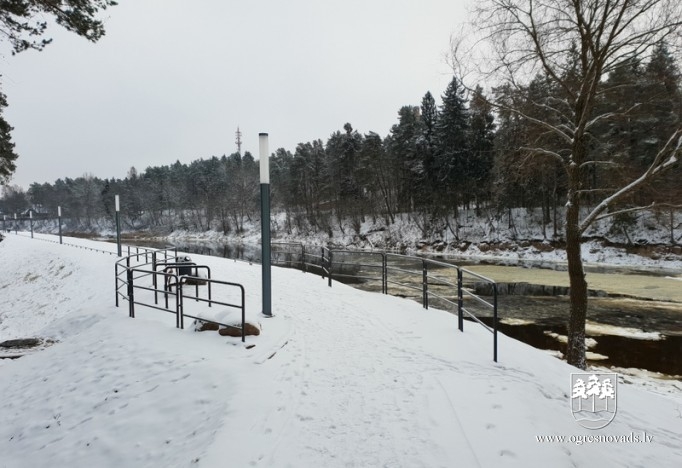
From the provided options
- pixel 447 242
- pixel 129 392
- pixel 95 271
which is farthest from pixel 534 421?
pixel 447 242

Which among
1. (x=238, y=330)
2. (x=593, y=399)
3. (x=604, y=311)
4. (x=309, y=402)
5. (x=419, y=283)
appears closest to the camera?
(x=309, y=402)

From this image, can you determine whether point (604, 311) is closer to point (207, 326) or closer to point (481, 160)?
point (207, 326)

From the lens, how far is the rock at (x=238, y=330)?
241 inches

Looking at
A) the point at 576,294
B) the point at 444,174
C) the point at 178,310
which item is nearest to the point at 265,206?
the point at 178,310

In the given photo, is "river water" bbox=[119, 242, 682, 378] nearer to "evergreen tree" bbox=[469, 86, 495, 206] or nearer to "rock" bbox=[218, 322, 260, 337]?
"rock" bbox=[218, 322, 260, 337]

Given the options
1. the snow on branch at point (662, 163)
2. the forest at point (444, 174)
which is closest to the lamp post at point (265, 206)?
the forest at point (444, 174)

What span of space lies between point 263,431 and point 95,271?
17368mm

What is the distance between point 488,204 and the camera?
4172 cm

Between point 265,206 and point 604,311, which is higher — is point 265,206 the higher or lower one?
the higher one

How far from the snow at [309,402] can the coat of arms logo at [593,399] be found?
0.12 m

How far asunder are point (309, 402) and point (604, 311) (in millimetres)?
13824

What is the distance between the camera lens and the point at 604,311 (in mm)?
13391

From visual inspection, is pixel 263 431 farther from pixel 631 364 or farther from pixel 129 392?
pixel 631 364

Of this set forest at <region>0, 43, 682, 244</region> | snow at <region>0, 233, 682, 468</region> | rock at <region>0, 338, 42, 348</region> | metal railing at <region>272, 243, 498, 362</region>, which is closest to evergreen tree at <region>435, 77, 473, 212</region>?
forest at <region>0, 43, 682, 244</region>
